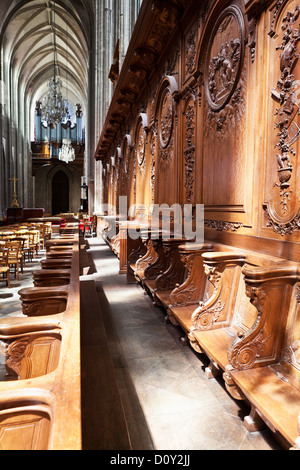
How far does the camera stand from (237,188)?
2.56 metres

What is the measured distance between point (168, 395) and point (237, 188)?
1.69 metres

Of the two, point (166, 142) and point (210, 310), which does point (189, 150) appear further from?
point (210, 310)

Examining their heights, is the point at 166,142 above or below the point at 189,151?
above

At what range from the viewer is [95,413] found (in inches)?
58.4

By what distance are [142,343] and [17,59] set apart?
29.0 meters

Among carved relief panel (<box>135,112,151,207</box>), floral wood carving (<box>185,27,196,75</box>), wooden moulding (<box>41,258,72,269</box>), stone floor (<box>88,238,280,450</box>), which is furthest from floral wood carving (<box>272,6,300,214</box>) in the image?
carved relief panel (<box>135,112,151,207</box>)

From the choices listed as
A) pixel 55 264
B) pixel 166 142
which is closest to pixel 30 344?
pixel 55 264

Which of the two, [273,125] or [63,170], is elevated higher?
[63,170]

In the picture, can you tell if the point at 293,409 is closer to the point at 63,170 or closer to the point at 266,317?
the point at 266,317

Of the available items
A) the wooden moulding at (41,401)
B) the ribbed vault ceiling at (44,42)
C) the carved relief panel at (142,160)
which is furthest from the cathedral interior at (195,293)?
the ribbed vault ceiling at (44,42)

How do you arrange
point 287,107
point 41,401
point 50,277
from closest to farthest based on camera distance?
point 41,401 < point 287,107 < point 50,277

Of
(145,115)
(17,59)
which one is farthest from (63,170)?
(145,115)

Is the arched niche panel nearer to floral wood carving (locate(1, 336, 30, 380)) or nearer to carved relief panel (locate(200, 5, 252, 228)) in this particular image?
carved relief panel (locate(200, 5, 252, 228))

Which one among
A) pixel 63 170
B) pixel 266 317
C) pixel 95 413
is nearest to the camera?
pixel 95 413
